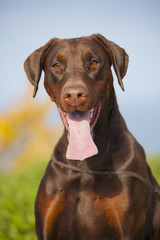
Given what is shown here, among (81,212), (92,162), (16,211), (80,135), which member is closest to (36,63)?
(80,135)

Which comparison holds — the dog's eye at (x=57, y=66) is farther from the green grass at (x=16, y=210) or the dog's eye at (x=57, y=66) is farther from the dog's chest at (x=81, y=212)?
the green grass at (x=16, y=210)

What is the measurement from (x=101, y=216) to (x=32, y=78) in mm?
1659

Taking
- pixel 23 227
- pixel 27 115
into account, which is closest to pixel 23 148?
pixel 27 115

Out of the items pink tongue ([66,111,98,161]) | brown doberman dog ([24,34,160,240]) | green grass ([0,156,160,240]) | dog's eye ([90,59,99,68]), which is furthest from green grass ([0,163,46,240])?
dog's eye ([90,59,99,68])

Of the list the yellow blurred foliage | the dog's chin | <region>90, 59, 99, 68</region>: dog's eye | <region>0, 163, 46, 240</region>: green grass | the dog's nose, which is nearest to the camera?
the dog's nose

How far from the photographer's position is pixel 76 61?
3887mm

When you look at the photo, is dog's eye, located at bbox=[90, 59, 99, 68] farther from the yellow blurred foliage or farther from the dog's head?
the yellow blurred foliage

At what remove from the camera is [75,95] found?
138 inches

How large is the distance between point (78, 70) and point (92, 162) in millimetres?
951

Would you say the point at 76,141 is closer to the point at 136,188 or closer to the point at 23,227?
the point at 136,188

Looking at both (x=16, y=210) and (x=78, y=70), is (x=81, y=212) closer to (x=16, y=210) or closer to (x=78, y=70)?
(x=78, y=70)

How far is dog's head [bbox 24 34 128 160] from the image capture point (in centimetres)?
358

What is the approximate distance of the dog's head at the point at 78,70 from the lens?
358 centimetres

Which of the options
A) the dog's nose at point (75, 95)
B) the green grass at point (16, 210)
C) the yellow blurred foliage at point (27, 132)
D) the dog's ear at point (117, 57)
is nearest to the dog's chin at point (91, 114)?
the dog's nose at point (75, 95)
